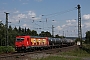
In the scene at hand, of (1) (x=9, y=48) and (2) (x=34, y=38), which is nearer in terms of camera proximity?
(1) (x=9, y=48)

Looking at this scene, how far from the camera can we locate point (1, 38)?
3177 inches

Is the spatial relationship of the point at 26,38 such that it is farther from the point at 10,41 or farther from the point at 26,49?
the point at 10,41

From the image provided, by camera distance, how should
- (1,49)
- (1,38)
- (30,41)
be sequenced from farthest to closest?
1. (1,38)
2. (30,41)
3. (1,49)

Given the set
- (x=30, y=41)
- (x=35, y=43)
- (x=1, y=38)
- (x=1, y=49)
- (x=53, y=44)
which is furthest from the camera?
(x=1, y=38)

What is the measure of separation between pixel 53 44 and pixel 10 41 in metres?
24.1

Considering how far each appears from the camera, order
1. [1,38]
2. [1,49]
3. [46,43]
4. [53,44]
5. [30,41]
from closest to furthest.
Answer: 1. [1,49]
2. [30,41]
3. [46,43]
4. [53,44]
5. [1,38]

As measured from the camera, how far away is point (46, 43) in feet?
186

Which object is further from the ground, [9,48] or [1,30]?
[1,30]

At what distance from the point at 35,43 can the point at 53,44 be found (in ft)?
53.6

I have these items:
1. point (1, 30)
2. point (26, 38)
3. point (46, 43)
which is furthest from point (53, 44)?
point (1, 30)

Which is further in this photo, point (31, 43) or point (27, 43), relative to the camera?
point (31, 43)

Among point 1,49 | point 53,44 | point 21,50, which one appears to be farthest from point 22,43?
point 53,44

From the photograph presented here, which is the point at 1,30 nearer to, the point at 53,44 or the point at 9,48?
the point at 53,44

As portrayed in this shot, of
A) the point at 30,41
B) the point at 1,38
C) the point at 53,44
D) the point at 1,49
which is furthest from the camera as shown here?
the point at 1,38
